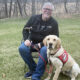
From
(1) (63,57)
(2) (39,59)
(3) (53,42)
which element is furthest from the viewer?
(2) (39,59)

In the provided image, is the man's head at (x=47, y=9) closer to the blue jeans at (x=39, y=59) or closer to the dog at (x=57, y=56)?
the dog at (x=57, y=56)

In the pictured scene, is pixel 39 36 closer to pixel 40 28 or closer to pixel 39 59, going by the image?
pixel 40 28

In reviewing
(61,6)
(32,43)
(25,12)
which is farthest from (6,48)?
(61,6)

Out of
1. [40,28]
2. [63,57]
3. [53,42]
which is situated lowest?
[63,57]

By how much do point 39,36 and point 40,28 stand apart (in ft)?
0.57

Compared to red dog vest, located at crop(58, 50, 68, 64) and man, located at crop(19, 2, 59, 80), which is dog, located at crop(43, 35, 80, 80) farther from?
man, located at crop(19, 2, 59, 80)

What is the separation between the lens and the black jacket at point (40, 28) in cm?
382

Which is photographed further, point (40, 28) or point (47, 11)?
point (40, 28)

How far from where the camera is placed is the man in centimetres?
363

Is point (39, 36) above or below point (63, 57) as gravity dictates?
above

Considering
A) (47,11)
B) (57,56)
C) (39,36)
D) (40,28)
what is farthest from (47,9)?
(57,56)

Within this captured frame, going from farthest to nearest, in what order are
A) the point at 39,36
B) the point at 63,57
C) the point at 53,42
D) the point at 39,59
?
the point at 39,36
the point at 39,59
the point at 63,57
the point at 53,42

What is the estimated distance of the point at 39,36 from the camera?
3.85 m

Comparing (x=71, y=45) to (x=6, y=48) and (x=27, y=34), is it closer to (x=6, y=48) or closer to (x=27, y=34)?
(x=6, y=48)
